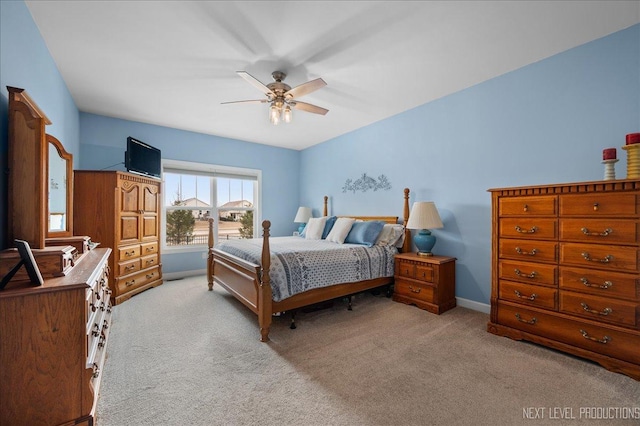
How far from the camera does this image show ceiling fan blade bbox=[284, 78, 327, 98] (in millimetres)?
2418

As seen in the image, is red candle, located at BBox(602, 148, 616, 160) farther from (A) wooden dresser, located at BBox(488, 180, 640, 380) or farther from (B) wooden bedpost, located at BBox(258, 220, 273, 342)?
(B) wooden bedpost, located at BBox(258, 220, 273, 342)

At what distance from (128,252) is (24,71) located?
2.29 metres

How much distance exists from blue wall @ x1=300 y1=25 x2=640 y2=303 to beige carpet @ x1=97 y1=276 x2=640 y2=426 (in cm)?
109

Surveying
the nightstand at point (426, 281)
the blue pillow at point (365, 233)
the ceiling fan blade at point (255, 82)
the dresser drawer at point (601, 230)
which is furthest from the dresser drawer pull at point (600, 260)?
the ceiling fan blade at point (255, 82)

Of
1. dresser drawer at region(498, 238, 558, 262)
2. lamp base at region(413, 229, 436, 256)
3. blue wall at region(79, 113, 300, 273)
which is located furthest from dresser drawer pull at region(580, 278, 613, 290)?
blue wall at region(79, 113, 300, 273)

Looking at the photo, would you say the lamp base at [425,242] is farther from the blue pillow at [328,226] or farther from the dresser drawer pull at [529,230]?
the blue pillow at [328,226]

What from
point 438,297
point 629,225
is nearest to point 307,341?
point 438,297

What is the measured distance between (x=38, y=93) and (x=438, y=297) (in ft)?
13.8

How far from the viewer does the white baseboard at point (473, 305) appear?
3.00 m

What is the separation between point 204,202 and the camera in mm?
5066

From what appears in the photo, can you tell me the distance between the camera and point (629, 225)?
184 centimetres

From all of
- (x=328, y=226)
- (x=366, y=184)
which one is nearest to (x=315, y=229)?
(x=328, y=226)

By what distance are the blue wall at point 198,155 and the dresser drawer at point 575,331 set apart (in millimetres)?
4426

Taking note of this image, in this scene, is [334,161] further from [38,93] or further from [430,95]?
[38,93]
